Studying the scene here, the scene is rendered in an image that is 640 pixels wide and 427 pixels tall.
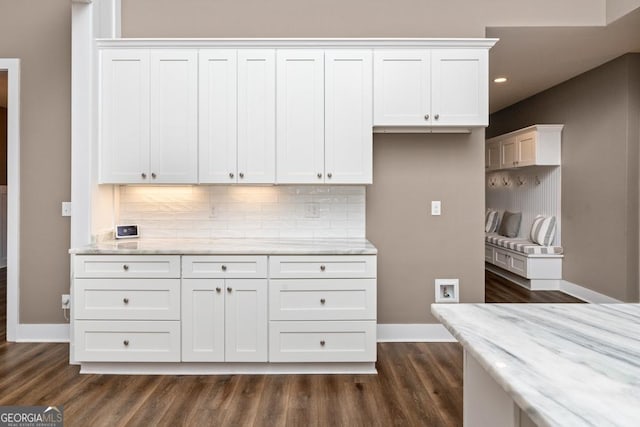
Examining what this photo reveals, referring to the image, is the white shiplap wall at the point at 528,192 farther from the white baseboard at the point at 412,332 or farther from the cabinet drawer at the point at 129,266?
the cabinet drawer at the point at 129,266

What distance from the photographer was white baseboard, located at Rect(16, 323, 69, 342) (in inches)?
135

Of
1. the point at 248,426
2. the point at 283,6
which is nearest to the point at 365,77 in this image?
the point at 283,6

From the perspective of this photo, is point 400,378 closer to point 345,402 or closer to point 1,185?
point 345,402

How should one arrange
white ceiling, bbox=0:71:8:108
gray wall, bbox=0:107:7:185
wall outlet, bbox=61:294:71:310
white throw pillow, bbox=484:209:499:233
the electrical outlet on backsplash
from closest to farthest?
1. wall outlet, bbox=61:294:71:310
2. the electrical outlet on backsplash
3. white ceiling, bbox=0:71:8:108
4. gray wall, bbox=0:107:7:185
5. white throw pillow, bbox=484:209:499:233

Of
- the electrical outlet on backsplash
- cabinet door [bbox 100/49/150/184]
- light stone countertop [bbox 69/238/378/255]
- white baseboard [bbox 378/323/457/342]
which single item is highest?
cabinet door [bbox 100/49/150/184]

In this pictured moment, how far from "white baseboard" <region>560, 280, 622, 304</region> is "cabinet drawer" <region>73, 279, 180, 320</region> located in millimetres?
4552

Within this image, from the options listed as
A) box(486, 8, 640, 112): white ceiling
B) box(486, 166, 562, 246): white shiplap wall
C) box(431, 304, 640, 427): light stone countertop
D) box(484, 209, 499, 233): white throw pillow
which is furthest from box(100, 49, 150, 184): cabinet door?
box(484, 209, 499, 233): white throw pillow

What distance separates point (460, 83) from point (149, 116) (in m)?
2.41

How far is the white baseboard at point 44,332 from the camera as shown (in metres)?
3.44

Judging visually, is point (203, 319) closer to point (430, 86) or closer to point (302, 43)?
point (302, 43)

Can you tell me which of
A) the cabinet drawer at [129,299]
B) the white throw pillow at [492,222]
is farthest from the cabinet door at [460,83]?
the white throw pillow at [492,222]

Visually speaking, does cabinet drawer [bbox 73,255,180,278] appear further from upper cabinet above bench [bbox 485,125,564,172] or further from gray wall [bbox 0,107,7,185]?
gray wall [bbox 0,107,7,185]

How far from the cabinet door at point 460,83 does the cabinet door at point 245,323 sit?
189 cm

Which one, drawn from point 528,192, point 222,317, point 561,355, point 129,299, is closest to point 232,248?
point 222,317
